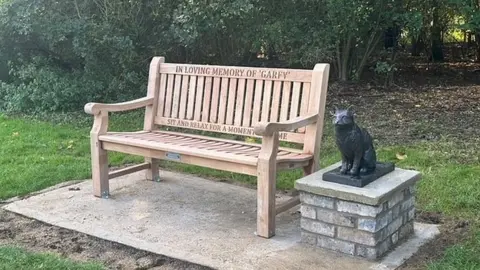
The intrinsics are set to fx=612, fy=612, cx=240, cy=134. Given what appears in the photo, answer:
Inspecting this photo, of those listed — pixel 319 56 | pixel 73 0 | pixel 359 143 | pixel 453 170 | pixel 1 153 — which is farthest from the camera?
pixel 73 0

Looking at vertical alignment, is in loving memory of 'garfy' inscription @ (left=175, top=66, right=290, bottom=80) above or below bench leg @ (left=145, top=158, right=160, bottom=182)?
above

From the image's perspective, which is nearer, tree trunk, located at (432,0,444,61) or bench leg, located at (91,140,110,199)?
bench leg, located at (91,140,110,199)

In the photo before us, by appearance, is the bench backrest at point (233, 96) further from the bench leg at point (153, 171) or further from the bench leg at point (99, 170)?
the bench leg at point (99, 170)

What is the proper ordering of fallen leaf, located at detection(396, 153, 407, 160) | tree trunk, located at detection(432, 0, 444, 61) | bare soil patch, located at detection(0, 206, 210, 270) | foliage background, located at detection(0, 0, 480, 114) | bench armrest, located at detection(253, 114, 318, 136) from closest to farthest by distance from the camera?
bare soil patch, located at detection(0, 206, 210, 270) → bench armrest, located at detection(253, 114, 318, 136) → fallen leaf, located at detection(396, 153, 407, 160) → foliage background, located at detection(0, 0, 480, 114) → tree trunk, located at detection(432, 0, 444, 61)

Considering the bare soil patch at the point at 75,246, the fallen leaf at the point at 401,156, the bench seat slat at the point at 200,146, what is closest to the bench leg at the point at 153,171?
the bench seat slat at the point at 200,146

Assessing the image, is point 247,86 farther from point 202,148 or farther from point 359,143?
point 359,143

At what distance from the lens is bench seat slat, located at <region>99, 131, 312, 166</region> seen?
4008 millimetres

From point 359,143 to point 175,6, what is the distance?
4.99 metres

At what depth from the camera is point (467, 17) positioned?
26.9 feet

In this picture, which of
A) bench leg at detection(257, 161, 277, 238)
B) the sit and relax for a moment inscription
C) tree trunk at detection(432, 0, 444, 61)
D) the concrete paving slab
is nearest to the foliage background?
tree trunk at detection(432, 0, 444, 61)

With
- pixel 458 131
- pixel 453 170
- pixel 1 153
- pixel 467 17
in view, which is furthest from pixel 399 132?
pixel 1 153

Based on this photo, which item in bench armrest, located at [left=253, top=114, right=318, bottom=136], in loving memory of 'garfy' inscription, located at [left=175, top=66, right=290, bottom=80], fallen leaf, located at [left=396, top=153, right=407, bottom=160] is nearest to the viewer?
bench armrest, located at [left=253, top=114, right=318, bottom=136]

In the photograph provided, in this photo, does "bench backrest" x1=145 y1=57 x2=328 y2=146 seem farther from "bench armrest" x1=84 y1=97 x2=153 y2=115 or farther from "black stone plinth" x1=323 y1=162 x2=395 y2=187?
"black stone plinth" x1=323 y1=162 x2=395 y2=187

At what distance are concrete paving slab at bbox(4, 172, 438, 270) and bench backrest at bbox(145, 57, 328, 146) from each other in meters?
0.55
